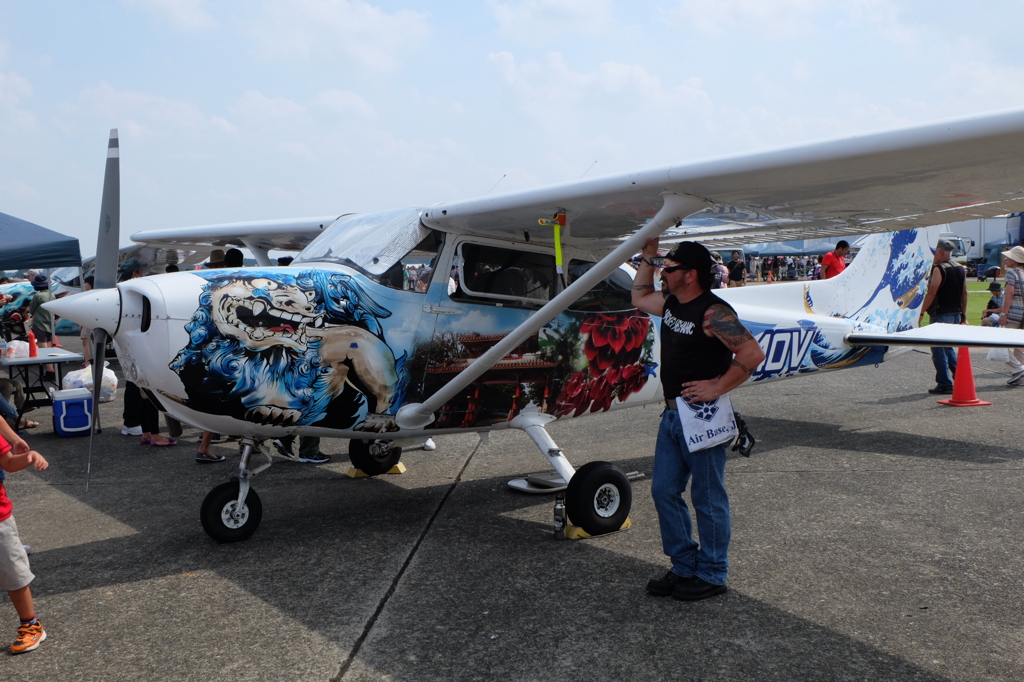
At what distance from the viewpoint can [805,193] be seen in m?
4.30

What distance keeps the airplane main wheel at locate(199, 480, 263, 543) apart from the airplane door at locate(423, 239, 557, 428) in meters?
1.28

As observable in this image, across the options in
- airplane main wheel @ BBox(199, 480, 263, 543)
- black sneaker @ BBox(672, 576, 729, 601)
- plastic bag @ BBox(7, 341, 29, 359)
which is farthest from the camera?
plastic bag @ BBox(7, 341, 29, 359)

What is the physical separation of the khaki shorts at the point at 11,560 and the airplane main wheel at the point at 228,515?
50.2 inches

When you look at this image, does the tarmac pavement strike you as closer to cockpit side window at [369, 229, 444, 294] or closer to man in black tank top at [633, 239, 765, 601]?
man in black tank top at [633, 239, 765, 601]

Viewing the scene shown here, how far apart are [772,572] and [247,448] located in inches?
122

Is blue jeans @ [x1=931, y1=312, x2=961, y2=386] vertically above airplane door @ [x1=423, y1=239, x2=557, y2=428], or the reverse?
airplane door @ [x1=423, y1=239, x2=557, y2=428]

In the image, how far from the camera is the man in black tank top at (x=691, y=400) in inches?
151

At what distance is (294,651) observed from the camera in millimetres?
3453

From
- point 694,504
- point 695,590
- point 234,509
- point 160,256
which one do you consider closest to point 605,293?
point 694,504

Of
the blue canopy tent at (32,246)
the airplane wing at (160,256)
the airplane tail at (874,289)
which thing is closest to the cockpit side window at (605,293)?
the airplane tail at (874,289)

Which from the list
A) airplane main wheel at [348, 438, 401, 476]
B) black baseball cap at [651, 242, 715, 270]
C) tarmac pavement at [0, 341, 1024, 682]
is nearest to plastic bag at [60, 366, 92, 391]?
tarmac pavement at [0, 341, 1024, 682]

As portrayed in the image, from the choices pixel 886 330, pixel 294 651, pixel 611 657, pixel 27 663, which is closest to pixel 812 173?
pixel 611 657

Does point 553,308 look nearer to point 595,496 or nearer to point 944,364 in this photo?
point 595,496

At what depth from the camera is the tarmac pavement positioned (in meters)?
3.34
